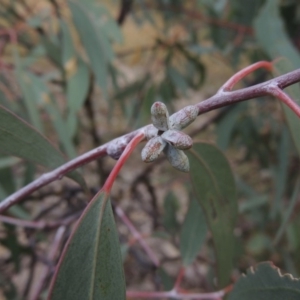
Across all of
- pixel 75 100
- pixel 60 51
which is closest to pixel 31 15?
pixel 60 51

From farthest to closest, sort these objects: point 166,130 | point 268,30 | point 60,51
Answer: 1. point 60,51
2. point 268,30
3. point 166,130

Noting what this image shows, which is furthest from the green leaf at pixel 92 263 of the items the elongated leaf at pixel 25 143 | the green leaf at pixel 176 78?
the green leaf at pixel 176 78

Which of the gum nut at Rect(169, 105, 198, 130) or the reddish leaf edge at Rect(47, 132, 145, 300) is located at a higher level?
the gum nut at Rect(169, 105, 198, 130)

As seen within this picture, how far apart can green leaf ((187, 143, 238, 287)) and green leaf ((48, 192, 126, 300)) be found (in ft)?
0.66

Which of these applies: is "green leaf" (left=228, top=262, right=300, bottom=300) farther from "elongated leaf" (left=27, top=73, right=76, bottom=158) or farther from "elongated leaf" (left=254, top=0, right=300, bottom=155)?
"elongated leaf" (left=27, top=73, right=76, bottom=158)

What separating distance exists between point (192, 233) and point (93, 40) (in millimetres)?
596

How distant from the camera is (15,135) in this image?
1.69ft

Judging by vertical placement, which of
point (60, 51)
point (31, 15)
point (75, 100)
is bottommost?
point (75, 100)

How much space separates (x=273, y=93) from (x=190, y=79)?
1.41 meters

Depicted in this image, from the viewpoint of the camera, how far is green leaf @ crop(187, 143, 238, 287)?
624 mm

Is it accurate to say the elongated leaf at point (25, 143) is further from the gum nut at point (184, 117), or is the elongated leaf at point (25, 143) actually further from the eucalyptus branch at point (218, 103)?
the gum nut at point (184, 117)

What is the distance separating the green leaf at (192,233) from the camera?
81 cm

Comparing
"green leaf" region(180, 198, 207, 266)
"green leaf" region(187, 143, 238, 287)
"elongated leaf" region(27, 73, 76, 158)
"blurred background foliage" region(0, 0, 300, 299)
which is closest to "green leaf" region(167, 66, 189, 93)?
"blurred background foliage" region(0, 0, 300, 299)

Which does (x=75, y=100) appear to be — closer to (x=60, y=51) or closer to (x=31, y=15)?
(x=60, y=51)
